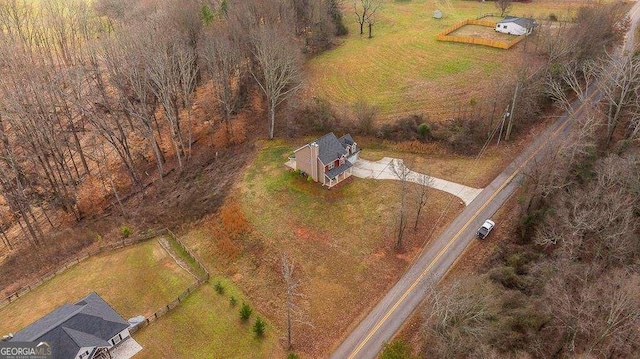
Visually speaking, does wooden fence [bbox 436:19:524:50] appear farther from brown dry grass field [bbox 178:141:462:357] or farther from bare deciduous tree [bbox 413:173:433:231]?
brown dry grass field [bbox 178:141:462:357]

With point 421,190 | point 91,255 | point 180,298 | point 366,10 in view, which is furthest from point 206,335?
point 366,10

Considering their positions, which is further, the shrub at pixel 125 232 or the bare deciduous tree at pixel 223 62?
the bare deciduous tree at pixel 223 62

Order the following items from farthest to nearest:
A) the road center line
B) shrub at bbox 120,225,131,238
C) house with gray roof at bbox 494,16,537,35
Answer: house with gray roof at bbox 494,16,537,35
shrub at bbox 120,225,131,238
the road center line

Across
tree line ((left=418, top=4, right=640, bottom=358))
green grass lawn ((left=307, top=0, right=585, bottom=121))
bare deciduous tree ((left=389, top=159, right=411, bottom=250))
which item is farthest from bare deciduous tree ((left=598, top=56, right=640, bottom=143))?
bare deciduous tree ((left=389, top=159, right=411, bottom=250))

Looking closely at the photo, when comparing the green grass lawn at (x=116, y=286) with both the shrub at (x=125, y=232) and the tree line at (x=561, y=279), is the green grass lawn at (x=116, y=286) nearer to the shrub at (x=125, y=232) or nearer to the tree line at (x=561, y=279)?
the shrub at (x=125, y=232)

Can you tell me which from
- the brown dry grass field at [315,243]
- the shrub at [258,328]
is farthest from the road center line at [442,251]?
the shrub at [258,328]

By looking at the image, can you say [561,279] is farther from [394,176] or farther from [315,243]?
[394,176]
